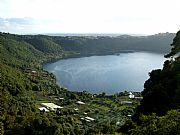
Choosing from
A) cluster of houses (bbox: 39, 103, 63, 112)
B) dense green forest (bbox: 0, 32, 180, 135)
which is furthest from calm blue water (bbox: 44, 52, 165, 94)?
cluster of houses (bbox: 39, 103, 63, 112)

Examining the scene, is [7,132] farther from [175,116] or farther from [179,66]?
[175,116]

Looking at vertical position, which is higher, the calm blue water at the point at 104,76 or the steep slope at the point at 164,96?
the steep slope at the point at 164,96

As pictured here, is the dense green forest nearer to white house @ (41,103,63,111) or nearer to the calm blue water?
white house @ (41,103,63,111)

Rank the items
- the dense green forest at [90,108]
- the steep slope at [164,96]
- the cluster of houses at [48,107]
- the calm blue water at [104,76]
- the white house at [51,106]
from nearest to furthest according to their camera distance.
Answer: the dense green forest at [90,108], the steep slope at [164,96], the cluster of houses at [48,107], the white house at [51,106], the calm blue water at [104,76]

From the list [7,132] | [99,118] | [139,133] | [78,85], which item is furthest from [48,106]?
[139,133]

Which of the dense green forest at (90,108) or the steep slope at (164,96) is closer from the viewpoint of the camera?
the dense green forest at (90,108)

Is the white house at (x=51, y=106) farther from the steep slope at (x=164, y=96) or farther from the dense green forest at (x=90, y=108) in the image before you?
the steep slope at (x=164, y=96)

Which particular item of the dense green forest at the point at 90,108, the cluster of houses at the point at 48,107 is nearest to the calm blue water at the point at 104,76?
the dense green forest at the point at 90,108

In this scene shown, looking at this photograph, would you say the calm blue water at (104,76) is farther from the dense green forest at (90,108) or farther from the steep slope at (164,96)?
the steep slope at (164,96)

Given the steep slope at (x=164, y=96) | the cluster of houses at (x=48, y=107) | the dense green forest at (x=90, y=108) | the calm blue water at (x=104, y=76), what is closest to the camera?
the dense green forest at (x=90, y=108)

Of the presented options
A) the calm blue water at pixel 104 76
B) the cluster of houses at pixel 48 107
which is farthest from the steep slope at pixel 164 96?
the calm blue water at pixel 104 76

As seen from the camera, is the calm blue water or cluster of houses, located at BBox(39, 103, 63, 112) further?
the calm blue water

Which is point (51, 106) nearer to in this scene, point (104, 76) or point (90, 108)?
point (90, 108)
